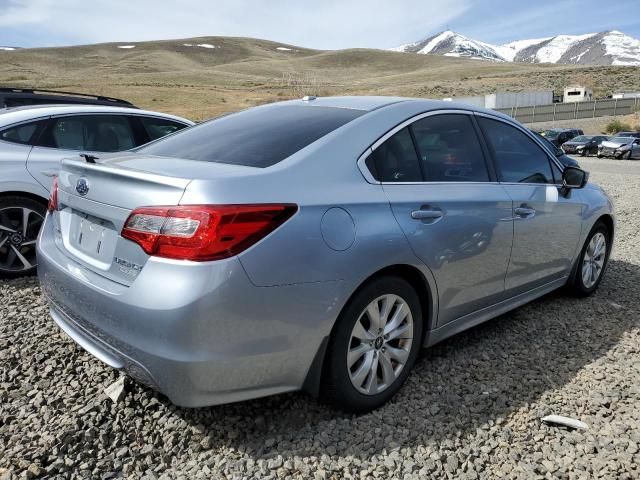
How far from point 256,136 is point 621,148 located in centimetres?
3329

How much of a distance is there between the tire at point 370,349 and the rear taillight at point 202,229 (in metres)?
0.62

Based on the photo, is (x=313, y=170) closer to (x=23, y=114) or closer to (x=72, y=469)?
(x=72, y=469)

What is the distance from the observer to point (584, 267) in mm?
4516

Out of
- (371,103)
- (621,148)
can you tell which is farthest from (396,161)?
(621,148)

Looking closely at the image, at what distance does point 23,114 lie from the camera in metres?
4.90

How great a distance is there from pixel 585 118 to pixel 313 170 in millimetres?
65646

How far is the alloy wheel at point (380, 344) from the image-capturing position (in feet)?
8.63

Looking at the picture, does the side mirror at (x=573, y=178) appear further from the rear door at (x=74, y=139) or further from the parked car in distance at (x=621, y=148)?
the parked car in distance at (x=621, y=148)

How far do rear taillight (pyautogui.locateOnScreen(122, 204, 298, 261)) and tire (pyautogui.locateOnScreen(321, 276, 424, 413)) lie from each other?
624 millimetres

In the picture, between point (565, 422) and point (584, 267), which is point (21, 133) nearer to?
point (565, 422)

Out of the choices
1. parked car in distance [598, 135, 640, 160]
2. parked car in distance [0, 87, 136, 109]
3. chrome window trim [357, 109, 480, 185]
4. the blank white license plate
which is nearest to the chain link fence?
parked car in distance [598, 135, 640, 160]

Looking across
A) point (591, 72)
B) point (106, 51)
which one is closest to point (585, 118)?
point (591, 72)

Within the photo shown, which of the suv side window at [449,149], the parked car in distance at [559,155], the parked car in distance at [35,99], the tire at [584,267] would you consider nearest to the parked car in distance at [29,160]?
the parked car in distance at [35,99]

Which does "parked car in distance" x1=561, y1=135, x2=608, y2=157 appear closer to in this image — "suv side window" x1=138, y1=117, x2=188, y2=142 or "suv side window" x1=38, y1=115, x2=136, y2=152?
"suv side window" x1=138, y1=117, x2=188, y2=142
